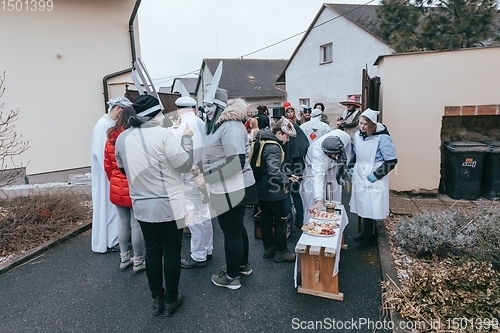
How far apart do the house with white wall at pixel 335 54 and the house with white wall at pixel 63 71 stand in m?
10.2

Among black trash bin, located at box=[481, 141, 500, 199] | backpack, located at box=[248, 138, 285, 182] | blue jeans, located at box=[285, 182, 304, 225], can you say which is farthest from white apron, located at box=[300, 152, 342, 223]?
black trash bin, located at box=[481, 141, 500, 199]

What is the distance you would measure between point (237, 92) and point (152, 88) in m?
23.9

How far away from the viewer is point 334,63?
53.6 feet

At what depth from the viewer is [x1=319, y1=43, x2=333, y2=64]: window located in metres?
16.6

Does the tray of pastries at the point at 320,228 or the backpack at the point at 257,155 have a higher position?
the backpack at the point at 257,155

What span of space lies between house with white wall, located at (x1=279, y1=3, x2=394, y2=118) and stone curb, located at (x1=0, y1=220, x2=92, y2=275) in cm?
1251

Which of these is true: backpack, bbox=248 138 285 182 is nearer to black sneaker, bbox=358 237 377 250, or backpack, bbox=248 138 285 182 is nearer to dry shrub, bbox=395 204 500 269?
black sneaker, bbox=358 237 377 250

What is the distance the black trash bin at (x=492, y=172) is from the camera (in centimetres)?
525

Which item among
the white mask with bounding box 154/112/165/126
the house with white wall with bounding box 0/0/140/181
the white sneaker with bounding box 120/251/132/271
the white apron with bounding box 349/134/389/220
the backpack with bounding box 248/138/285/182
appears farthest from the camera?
the house with white wall with bounding box 0/0/140/181

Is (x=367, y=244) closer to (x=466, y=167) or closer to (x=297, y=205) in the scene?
(x=297, y=205)

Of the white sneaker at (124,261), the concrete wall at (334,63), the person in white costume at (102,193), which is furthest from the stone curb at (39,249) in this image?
the concrete wall at (334,63)

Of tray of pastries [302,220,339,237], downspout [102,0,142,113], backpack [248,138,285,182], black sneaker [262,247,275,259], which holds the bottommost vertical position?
black sneaker [262,247,275,259]

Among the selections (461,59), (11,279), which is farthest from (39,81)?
(461,59)

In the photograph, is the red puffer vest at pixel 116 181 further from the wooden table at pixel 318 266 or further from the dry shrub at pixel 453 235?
the dry shrub at pixel 453 235
